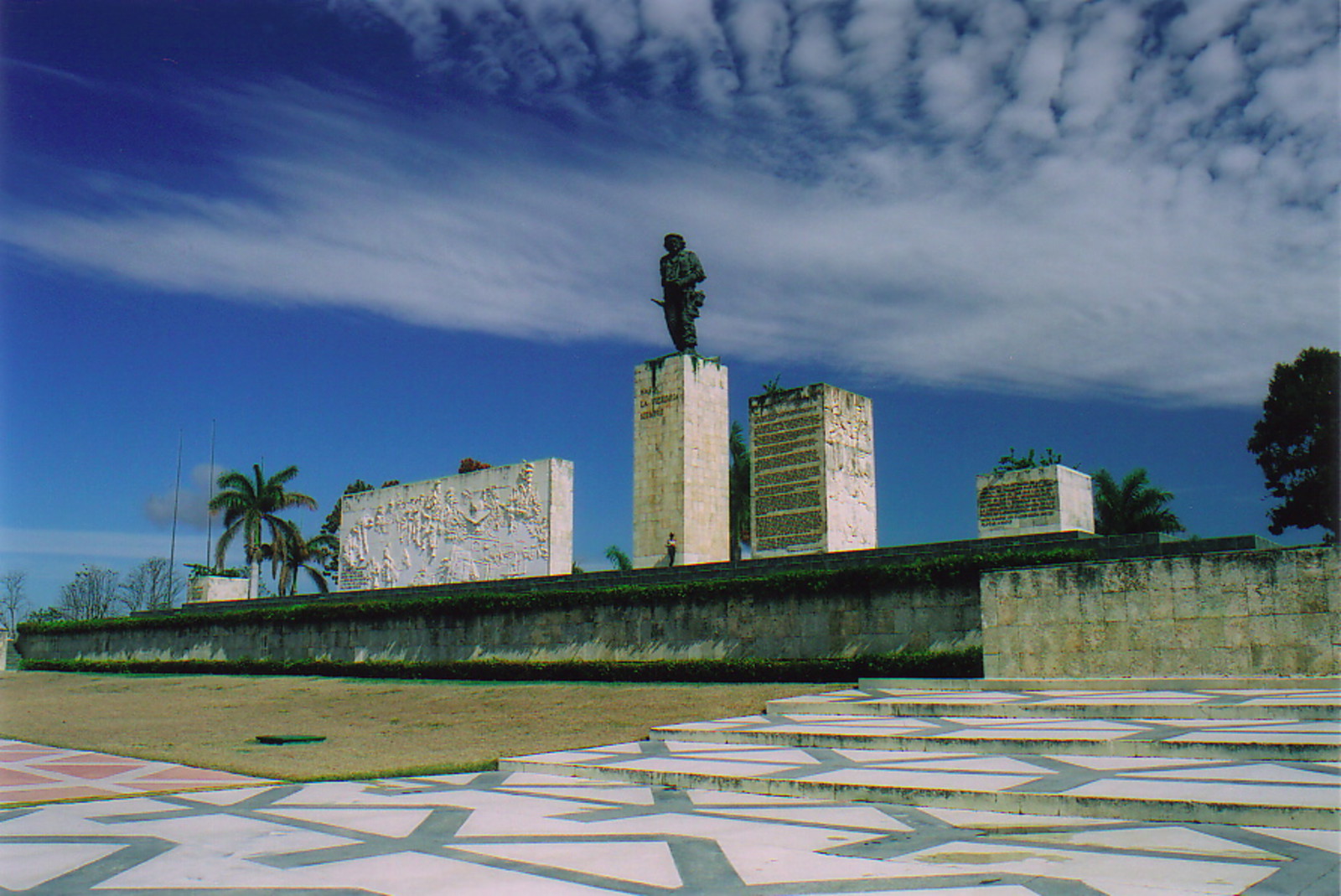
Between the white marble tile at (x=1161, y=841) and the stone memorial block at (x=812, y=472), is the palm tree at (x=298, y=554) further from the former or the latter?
the white marble tile at (x=1161, y=841)

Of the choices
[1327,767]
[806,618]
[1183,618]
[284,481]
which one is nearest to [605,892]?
[1327,767]

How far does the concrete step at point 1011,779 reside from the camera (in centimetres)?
370

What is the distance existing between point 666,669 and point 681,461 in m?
3.76

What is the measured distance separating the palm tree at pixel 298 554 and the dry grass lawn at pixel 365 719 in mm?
17050

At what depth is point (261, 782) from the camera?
5.55 m

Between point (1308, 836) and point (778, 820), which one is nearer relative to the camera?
point (1308, 836)

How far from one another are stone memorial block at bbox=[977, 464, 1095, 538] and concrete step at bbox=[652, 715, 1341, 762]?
10.4m

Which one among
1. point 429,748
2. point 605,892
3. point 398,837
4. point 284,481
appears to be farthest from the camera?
point 284,481

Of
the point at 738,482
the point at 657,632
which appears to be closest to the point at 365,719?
the point at 657,632

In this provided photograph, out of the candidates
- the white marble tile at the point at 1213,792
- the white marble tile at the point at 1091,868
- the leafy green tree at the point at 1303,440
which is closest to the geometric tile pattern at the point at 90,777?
the white marble tile at the point at 1091,868

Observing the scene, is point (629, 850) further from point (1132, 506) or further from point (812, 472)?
point (1132, 506)

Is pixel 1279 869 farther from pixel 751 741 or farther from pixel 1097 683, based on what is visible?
pixel 1097 683

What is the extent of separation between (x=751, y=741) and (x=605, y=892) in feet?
12.2

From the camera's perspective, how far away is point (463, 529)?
19.7 m
